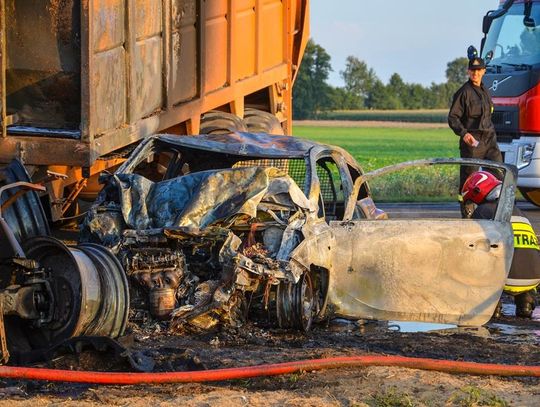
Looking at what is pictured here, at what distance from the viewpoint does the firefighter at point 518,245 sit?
10414 millimetres

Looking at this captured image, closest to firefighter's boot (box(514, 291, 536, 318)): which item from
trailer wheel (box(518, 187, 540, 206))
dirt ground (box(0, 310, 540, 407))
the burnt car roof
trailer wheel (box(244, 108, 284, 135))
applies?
dirt ground (box(0, 310, 540, 407))

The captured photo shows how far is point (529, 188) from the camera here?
63.6 feet

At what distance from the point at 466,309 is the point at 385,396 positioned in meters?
2.97

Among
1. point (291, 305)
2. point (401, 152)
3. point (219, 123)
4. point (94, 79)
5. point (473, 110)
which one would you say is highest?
point (94, 79)

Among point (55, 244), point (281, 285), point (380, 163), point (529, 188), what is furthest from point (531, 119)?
point (380, 163)

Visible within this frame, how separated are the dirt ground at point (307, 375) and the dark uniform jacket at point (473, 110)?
20.3ft

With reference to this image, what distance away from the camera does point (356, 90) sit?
98562 mm

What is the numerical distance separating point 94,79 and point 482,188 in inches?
136

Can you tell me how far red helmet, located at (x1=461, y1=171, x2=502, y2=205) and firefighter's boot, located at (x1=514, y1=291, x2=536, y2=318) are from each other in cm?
87

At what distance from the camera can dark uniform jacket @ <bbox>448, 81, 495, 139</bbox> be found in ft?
52.4

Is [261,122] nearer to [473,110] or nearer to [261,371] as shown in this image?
[473,110]

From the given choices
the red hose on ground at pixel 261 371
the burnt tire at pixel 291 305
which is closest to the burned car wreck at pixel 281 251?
the burnt tire at pixel 291 305

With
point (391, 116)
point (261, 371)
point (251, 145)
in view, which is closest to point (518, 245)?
point (251, 145)

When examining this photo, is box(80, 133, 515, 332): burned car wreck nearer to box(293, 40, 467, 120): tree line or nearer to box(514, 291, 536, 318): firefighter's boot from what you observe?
box(514, 291, 536, 318): firefighter's boot
